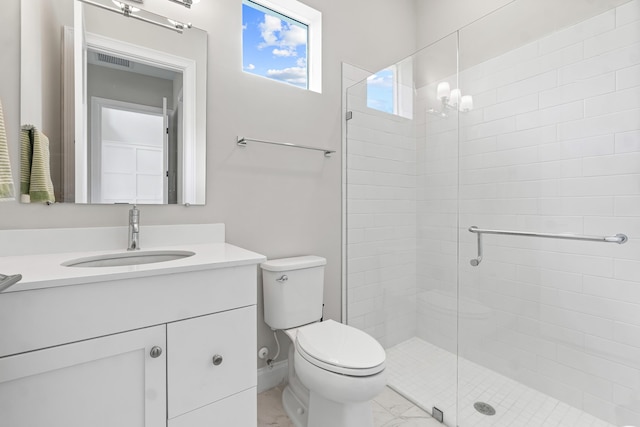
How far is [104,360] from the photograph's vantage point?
2.74 ft

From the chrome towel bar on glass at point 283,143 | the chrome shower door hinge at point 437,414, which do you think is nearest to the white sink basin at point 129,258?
the chrome towel bar on glass at point 283,143

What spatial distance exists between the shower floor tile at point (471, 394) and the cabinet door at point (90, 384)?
4.36 feet

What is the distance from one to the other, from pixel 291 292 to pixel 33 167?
120 cm

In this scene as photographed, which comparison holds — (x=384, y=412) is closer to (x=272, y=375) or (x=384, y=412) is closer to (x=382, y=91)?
(x=272, y=375)

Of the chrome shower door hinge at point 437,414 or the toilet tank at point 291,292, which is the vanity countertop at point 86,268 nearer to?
the toilet tank at point 291,292

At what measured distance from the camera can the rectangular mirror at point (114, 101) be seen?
3.88 ft

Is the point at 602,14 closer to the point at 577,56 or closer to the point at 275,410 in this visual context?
the point at 577,56

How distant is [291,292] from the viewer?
1.59 m

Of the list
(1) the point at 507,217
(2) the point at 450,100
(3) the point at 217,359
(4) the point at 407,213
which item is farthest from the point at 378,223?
(3) the point at 217,359

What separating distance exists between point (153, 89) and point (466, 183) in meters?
1.70

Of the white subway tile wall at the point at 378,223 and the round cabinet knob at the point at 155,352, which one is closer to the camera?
the round cabinet knob at the point at 155,352

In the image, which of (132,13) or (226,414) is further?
(132,13)

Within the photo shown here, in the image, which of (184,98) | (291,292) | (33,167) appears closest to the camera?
(33,167)

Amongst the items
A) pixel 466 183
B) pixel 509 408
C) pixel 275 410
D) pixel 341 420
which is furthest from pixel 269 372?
pixel 466 183
